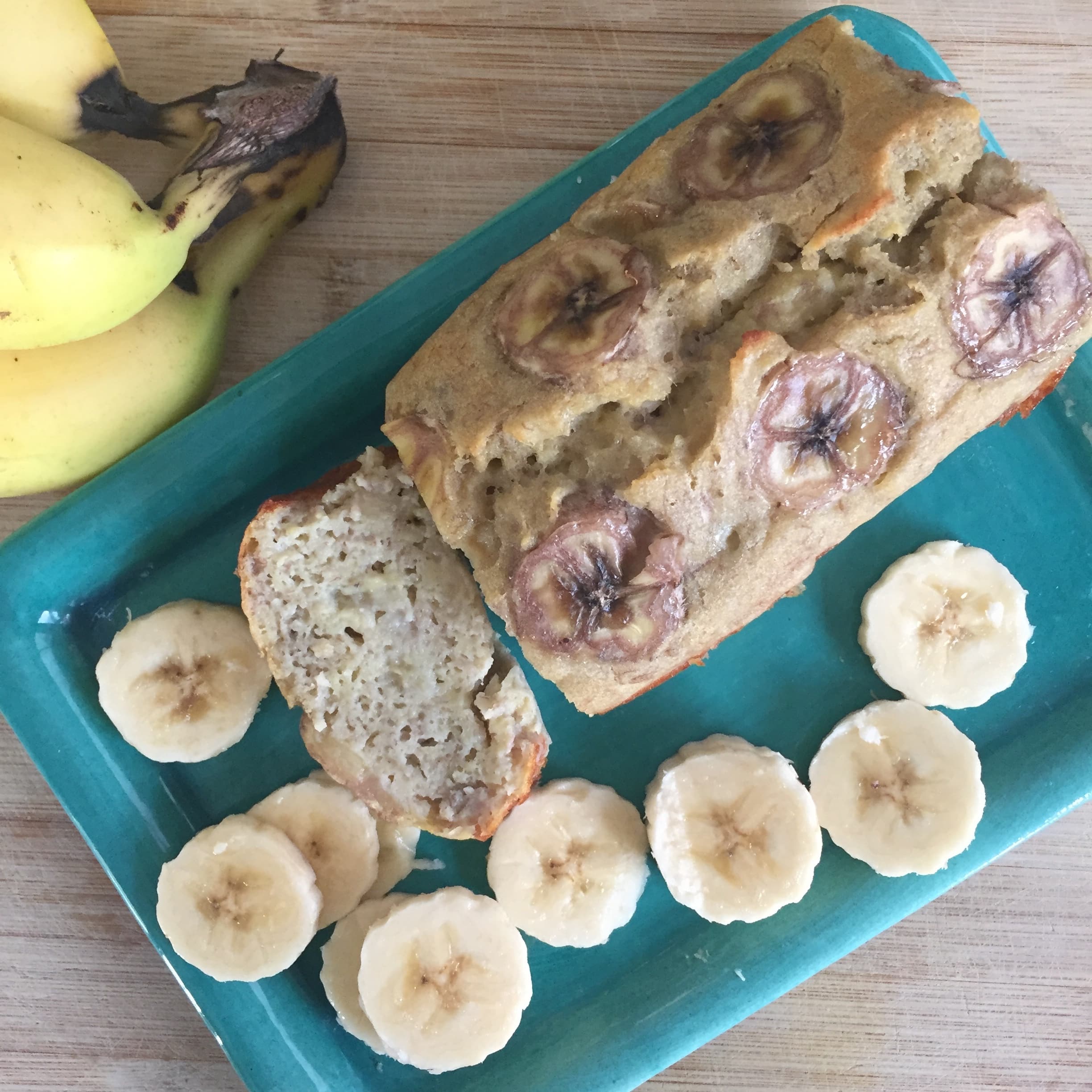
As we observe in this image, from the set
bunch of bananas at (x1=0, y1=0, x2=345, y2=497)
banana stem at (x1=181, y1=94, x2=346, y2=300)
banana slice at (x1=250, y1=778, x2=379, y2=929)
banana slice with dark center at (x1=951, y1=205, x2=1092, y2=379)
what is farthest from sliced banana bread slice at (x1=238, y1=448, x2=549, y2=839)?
banana slice with dark center at (x1=951, y1=205, x2=1092, y2=379)

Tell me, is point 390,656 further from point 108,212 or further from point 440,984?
point 108,212

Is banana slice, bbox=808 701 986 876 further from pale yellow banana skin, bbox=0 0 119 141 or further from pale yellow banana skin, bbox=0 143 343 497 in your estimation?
pale yellow banana skin, bbox=0 0 119 141

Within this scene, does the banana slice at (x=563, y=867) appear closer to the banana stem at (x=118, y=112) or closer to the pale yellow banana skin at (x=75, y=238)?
the pale yellow banana skin at (x=75, y=238)

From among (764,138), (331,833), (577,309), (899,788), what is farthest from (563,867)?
(764,138)

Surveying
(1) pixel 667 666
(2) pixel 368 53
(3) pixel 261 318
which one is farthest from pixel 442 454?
(2) pixel 368 53

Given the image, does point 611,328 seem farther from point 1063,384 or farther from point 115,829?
point 115,829
